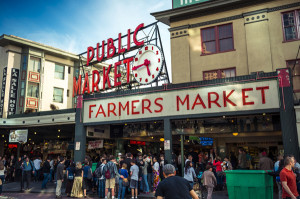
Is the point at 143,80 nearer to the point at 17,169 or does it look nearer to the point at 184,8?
the point at 184,8

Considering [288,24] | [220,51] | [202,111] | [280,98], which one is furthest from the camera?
[220,51]

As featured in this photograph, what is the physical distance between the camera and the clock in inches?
797

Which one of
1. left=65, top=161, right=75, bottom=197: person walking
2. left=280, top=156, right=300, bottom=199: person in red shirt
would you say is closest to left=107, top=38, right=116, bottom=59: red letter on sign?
left=65, top=161, right=75, bottom=197: person walking

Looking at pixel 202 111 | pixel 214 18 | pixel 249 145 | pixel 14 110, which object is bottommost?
pixel 249 145

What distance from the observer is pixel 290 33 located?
56.6ft

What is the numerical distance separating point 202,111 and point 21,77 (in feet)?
77.2

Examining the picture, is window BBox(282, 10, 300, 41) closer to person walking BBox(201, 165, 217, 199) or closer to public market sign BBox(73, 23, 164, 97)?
public market sign BBox(73, 23, 164, 97)

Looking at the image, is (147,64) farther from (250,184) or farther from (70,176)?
(250,184)

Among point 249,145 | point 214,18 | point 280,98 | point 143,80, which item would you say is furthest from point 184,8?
point 249,145

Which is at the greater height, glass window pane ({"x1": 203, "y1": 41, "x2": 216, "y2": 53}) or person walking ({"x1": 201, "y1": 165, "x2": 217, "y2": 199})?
glass window pane ({"x1": 203, "y1": 41, "x2": 216, "y2": 53})

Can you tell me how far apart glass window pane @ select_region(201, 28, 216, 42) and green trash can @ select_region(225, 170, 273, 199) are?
38.3ft

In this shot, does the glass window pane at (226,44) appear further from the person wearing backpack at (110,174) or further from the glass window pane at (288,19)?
the person wearing backpack at (110,174)

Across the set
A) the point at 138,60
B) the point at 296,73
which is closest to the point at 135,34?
the point at 138,60

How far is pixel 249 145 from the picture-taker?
22016 millimetres
